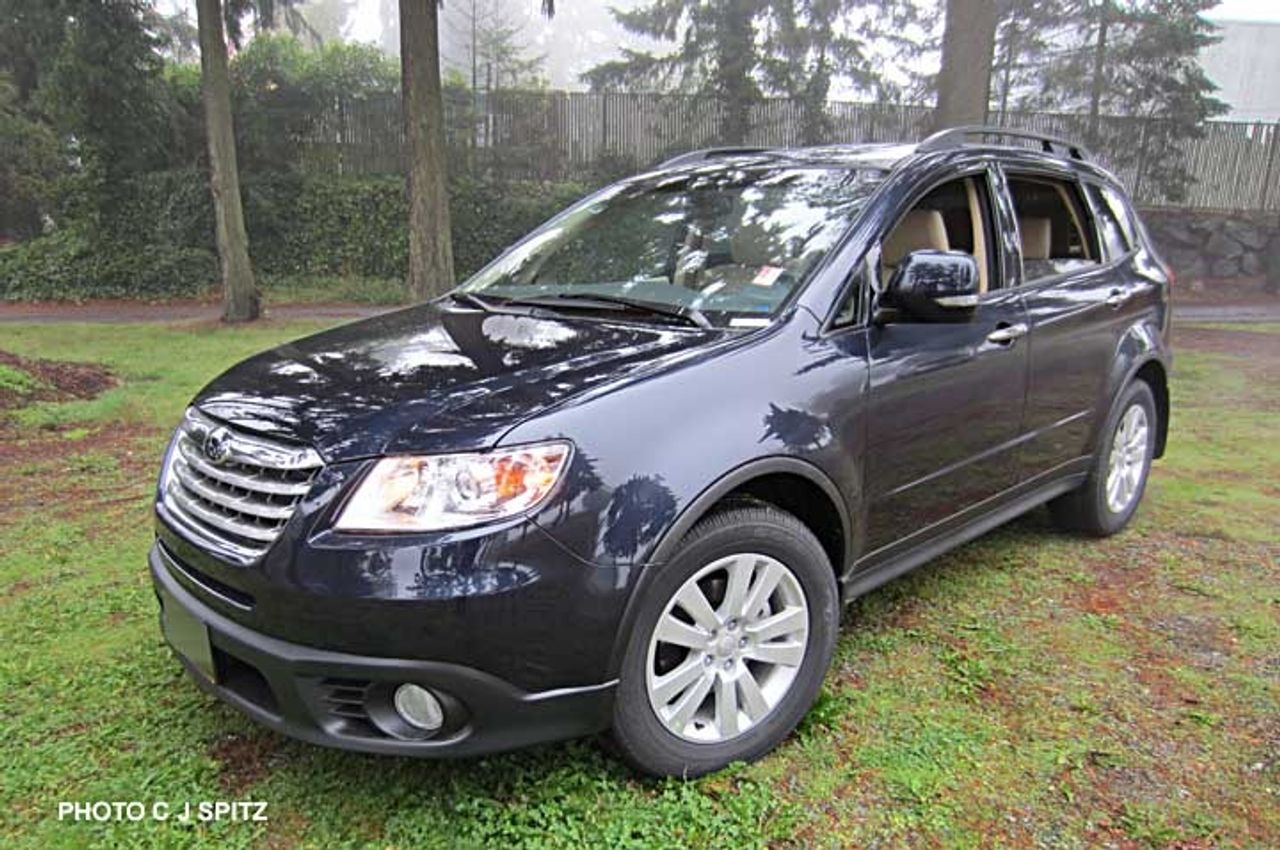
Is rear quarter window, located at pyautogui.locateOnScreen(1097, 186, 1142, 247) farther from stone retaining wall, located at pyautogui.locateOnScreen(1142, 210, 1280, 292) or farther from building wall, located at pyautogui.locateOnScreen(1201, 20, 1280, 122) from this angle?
building wall, located at pyautogui.locateOnScreen(1201, 20, 1280, 122)

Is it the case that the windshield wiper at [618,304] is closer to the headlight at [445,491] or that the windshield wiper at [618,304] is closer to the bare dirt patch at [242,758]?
the headlight at [445,491]

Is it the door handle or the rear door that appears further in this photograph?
the rear door

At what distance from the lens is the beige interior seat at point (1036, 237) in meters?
3.67

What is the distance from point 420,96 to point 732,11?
34.9 feet

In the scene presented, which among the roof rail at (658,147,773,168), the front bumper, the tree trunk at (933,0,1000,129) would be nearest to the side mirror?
the roof rail at (658,147,773,168)

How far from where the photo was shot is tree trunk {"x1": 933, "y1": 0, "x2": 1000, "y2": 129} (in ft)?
31.6

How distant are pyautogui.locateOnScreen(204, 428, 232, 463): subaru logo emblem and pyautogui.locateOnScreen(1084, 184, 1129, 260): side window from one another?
12.2ft

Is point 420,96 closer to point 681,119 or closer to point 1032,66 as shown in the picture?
point 681,119

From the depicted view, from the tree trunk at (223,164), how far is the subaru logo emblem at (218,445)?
10.5 meters

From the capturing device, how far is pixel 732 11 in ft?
59.5

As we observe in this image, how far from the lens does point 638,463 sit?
2.13 metres

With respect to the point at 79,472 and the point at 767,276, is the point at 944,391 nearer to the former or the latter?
the point at 767,276

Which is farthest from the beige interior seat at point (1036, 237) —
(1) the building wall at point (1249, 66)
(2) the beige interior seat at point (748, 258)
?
(1) the building wall at point (1249, 66)

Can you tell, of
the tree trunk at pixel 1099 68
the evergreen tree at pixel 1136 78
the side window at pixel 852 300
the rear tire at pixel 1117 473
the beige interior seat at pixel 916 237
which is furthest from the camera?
the tree trunk at pixel 1099 68
